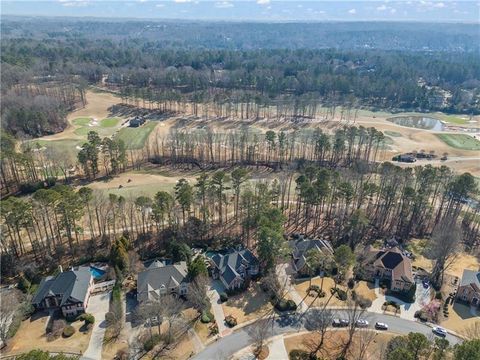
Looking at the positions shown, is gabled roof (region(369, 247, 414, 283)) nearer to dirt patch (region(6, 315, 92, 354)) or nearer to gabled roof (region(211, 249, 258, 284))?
gabled roof (region(211, 249, 258, 284))

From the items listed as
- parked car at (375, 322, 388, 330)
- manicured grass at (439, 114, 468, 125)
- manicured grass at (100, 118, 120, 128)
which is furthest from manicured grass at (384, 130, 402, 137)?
manicured grass at (100, 118, 120, 128)

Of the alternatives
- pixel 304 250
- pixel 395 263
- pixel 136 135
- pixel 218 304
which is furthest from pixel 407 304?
pixel 136 135

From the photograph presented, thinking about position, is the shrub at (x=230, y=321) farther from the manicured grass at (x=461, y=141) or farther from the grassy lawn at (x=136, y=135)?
the manicured grass at (x=461, y=141)

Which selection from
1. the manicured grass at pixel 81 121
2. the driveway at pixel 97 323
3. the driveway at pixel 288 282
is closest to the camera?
the driveway at pixel 97 323

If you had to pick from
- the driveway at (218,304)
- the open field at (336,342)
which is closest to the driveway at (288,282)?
the open field at (336,342)

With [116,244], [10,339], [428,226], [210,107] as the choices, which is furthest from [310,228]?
[210,107]
